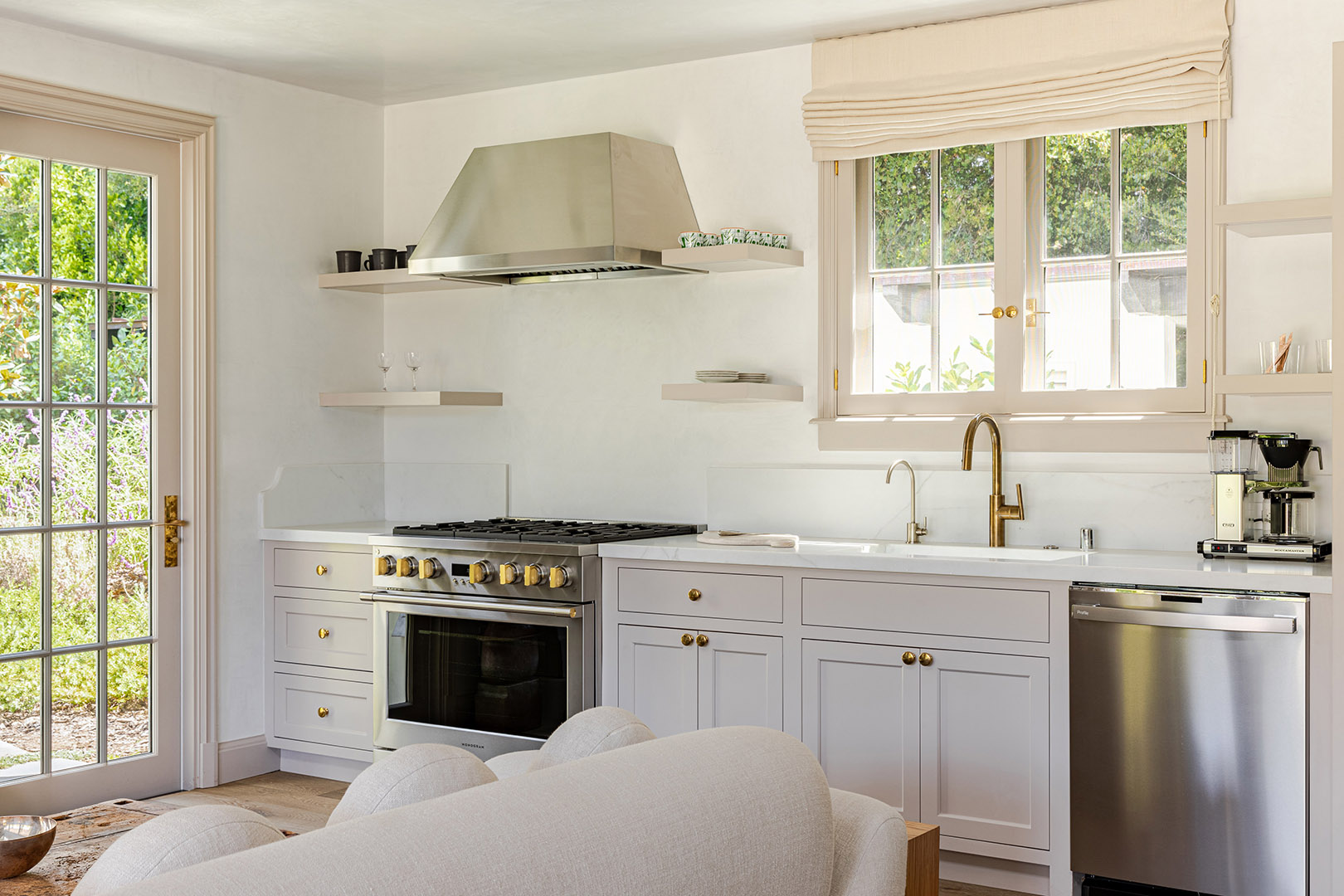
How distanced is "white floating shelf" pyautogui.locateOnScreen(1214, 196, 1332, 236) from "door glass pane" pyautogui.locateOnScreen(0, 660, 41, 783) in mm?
3774

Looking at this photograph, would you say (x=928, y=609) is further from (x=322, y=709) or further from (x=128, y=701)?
(x=128, y=701)

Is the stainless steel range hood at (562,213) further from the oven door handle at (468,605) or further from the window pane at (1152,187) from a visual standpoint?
the window pane at (1152,187)

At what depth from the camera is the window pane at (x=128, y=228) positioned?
431cm

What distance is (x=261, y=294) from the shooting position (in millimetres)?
4738

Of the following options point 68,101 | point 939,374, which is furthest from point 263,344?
point 939,374

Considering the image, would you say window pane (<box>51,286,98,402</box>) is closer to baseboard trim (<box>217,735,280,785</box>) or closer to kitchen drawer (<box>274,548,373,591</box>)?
kitchen drawer (<box>274,548,373,591</box>)

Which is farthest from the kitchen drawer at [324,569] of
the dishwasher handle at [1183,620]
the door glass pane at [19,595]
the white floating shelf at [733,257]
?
the dishwasher handle at [1183,620]

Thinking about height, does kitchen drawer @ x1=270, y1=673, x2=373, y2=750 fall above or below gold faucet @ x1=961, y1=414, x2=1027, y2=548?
below

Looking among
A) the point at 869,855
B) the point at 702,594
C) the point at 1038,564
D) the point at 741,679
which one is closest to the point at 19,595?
the point at 702,594

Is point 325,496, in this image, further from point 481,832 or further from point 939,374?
point 481,832

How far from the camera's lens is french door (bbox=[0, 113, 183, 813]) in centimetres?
405

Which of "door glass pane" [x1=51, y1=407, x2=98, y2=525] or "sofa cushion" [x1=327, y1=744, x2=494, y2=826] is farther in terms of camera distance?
"door glass pane" [x1=51, y1=407, x2=98, y2=525]

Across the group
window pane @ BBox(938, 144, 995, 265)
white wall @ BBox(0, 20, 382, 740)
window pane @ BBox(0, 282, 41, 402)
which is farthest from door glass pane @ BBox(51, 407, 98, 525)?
window pane @ BBox(938, 144, 995, 265)

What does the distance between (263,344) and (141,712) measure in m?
1.37
